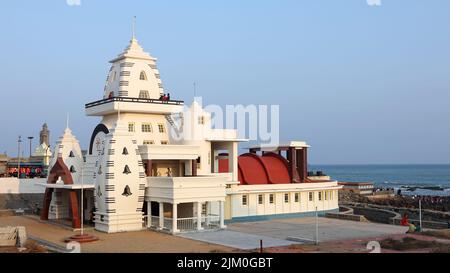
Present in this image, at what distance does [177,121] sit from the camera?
37906mm

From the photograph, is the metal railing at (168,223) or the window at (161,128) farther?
the window at (161,128)

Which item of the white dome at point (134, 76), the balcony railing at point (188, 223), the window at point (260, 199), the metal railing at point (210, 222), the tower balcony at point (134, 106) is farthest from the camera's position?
the window at point (260, 199)

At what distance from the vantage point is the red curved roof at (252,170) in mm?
40531

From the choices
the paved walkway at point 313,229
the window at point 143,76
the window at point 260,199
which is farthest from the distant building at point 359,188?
the window at point 143,76

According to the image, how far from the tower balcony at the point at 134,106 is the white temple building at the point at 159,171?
0.07 metres

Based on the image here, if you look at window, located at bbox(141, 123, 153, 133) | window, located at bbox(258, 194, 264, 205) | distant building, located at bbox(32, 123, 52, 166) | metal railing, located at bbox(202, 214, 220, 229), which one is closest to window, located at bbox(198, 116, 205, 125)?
window, located at bbox(141, 123, 153, 133)

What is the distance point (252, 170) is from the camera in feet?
136

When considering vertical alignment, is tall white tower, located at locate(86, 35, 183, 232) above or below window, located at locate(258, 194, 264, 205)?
above

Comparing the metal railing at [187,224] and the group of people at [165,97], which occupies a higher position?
the group of people at [165,97]

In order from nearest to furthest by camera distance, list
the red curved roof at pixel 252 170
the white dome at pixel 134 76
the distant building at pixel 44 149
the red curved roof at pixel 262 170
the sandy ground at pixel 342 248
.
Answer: the sandy ground at pixel 342 248 → the white dome at pixel 134 76 → the red curved roof at pixel 252 170 → the red curved roof at pixel 262 170 → the distant building at pixel 44 149

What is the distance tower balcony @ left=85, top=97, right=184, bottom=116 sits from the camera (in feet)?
116

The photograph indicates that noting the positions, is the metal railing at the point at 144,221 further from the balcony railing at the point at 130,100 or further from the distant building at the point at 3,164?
the distant building at the point at 3,164

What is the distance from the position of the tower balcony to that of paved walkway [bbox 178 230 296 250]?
10303 millimetres

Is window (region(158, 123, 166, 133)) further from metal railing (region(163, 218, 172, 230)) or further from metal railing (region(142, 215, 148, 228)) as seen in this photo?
metal railing (region(163, 218, 172, 230))
